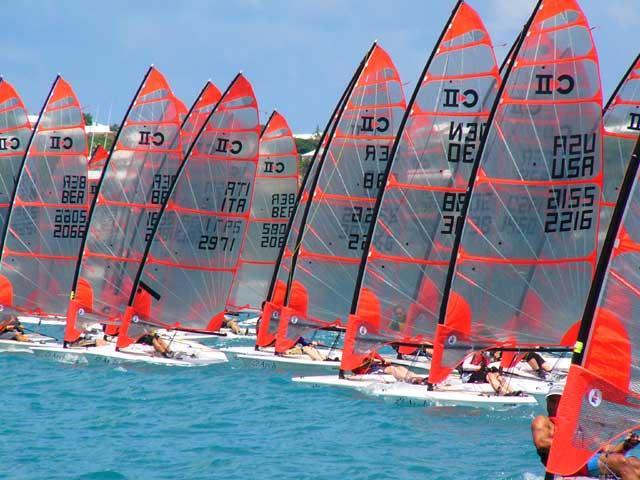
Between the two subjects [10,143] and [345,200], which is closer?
[345,200]

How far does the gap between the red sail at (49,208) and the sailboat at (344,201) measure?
8.30 meters

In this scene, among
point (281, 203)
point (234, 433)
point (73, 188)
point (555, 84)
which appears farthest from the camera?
point (281, 203)

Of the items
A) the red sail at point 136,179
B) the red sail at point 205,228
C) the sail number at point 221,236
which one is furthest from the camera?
the red sail at point 136,179

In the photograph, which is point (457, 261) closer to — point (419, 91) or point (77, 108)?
point (419, 91)

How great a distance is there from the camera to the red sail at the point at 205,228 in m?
32.9

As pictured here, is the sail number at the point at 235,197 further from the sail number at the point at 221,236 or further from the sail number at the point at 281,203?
the sail number at the point at 281,203

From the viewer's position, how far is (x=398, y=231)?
2838cm

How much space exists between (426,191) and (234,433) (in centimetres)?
973

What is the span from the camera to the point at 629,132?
28828 mm

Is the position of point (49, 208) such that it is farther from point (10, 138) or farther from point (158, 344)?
point (158, 344)

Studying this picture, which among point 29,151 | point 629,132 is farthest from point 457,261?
point 29,151

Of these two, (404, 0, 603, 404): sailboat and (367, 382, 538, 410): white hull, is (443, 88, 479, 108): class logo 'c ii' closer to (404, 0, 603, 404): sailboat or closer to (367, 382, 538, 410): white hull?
(404, 0, 603, 404): sailboat

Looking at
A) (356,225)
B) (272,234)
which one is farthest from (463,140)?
(272,234)

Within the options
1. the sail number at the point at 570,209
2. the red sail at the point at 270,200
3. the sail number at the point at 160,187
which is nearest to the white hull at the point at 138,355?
the sail number at the point at 160,187
